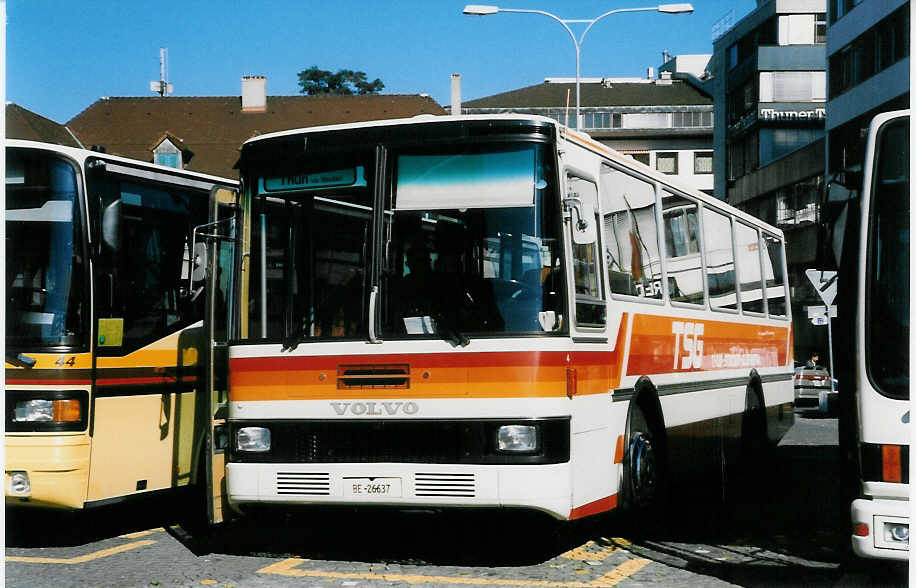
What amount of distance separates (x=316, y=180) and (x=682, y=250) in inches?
158

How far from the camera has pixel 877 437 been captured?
669cm

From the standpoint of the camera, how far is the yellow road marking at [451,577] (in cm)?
789

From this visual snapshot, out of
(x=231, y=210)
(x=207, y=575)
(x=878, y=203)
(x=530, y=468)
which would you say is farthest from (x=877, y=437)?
(x=231, y=210)

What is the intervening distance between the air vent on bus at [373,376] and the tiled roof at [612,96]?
8986 cm

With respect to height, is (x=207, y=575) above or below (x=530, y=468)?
below

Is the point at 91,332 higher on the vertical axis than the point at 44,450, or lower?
higher

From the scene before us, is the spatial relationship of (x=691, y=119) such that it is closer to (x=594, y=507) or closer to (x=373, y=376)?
(x=594, y=507)

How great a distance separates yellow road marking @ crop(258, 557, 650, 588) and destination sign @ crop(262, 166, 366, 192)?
2565 millimetres

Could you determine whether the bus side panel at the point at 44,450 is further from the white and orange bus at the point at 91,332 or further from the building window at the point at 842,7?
the building window at the point at 842,7

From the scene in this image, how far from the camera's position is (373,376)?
325 inches

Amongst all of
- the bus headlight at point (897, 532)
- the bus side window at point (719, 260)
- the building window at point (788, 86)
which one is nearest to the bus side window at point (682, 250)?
the bus side window at point (719, 260)

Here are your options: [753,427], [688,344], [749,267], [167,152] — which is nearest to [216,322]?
[688,344]

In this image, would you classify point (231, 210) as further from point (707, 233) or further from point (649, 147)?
point (649, 147)

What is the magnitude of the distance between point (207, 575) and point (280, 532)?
1.97m
